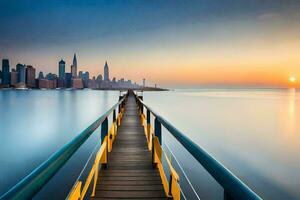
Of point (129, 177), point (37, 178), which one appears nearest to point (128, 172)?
point (129, 177)

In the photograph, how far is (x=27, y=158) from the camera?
43.3ft

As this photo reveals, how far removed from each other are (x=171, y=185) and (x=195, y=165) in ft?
30.8

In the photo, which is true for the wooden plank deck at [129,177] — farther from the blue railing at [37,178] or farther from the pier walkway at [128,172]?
the blue railing at [37,178]

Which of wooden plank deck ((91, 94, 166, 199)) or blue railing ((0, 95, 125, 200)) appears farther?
wooden plank deck ((91, 94, 166, 199))

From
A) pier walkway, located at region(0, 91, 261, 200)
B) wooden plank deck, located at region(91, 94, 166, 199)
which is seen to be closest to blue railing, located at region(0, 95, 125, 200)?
pier walkway, located at region(0, 91, 261, 200)

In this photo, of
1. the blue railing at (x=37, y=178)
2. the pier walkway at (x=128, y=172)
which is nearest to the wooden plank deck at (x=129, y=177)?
the pier walkway at (x=128, y=172)

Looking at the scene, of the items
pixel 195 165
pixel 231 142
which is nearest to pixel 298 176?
pixel 195 165

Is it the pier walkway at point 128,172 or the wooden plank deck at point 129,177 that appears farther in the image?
the wooden plank deck at point 129,177

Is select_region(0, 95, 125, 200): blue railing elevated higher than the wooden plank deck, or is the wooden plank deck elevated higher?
select_region(0, 95, 125, 200): blue railing

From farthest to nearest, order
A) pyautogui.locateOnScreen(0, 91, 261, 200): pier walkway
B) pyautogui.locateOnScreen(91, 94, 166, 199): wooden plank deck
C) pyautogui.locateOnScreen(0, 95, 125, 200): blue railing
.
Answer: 1. pyautogui.locateOnScreen(91, 94, 166, 199): wooden plank deck
2. pyautogui.locateOnScreen(0, 91, 261, 200): pier walkway
3. pyautogui.locateOnScreen(0, 95, 125, 200): blue railing

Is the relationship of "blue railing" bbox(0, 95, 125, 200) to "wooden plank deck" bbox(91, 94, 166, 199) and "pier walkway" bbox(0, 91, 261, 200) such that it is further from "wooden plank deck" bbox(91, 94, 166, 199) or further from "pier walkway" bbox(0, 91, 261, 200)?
"wooden plank deck" bbox(91, 94, 166, 199)

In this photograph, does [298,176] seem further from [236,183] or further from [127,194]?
[236,183]

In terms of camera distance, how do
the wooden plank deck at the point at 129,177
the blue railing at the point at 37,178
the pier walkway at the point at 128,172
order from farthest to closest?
the wooden plank deck at the point at 129,177
the pier walkway at the point at 128,172
the blue railing at the point at 37,178

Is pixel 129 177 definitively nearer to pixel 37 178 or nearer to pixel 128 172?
pixel 128 172
